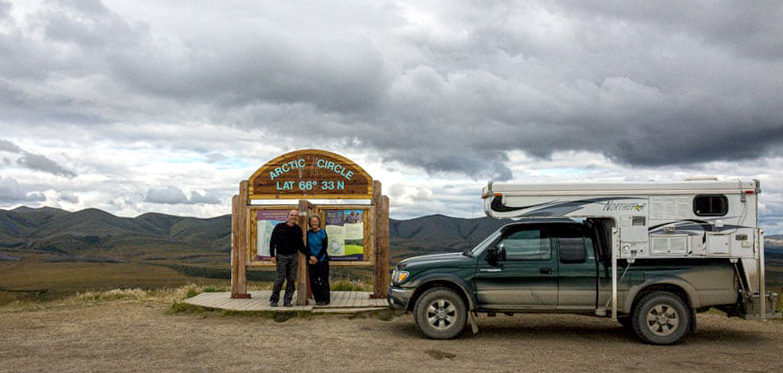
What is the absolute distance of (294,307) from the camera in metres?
13.3

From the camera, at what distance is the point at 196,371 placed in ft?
26.6

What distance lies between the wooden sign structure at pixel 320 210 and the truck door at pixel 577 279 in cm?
527

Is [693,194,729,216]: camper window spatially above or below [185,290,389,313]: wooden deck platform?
above

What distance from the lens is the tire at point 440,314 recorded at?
1033 cm

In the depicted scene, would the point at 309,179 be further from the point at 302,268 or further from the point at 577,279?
the point at 577,279

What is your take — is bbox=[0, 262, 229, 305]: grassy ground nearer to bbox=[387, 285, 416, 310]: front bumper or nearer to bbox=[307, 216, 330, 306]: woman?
bbox=[307, 216, 330, 306]: woman

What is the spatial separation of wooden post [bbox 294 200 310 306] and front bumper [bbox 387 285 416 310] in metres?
3.44

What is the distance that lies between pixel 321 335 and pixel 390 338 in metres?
1.22

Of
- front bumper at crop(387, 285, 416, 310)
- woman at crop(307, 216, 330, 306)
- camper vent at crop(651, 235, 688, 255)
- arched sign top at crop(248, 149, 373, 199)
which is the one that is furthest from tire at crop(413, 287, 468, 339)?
arched sign top at crop(248, 149, 373, 199)

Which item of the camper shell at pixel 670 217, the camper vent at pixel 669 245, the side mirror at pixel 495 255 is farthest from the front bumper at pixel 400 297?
the camper vent at pixel 669 245

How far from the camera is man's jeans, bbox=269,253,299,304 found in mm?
13352

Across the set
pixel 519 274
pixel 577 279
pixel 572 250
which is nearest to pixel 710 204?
pixel 572 250

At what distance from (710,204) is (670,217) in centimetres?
70

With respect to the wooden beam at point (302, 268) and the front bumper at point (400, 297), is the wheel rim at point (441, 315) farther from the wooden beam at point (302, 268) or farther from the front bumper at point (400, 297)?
the wooden beam at point (302, 268)
